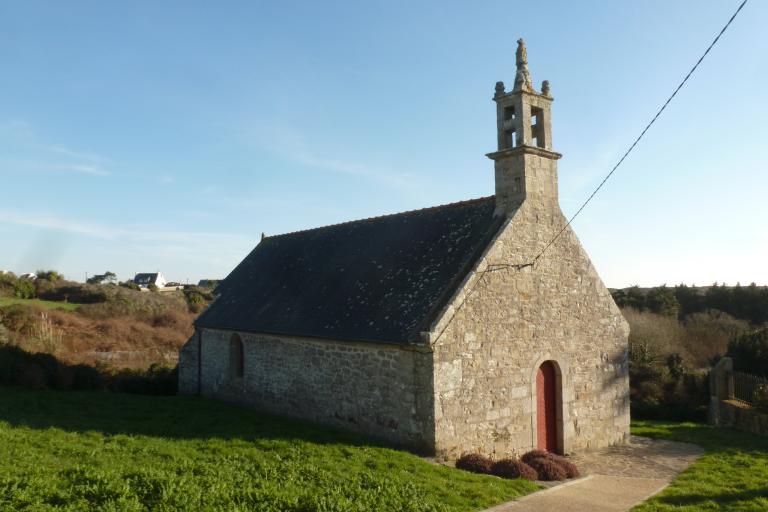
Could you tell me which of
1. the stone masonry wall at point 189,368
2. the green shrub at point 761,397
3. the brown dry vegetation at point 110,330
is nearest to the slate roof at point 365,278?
the stone masonry wall at point 189,368

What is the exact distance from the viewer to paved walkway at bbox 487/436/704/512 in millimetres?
9938

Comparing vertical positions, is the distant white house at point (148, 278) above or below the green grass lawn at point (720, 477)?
above

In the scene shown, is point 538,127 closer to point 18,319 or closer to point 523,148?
point 523,148

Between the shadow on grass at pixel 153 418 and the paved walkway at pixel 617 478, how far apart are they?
12.5 feet

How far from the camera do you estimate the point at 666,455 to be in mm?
14312

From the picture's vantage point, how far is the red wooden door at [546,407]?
13.9m

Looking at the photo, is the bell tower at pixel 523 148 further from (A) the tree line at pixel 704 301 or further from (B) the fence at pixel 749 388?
(A) the tree line at pixel 704 301

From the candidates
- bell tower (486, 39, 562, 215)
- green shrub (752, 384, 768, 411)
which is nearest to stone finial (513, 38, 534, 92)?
bell tower (486, 39, 562, 215)

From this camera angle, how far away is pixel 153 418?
1552 cm

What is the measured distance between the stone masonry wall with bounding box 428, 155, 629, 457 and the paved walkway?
0.84 metres

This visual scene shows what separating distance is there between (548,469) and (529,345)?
2948 millimetres

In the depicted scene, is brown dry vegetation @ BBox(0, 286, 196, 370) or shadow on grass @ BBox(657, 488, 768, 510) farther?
brown dry vegetation @ BBox(0, 286, 196, 370)

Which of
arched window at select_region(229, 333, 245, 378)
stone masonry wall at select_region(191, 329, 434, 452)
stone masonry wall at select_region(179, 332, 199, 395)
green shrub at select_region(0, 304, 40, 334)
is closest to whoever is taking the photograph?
stone masonry wall at select_region(191, 329, 434, 452)

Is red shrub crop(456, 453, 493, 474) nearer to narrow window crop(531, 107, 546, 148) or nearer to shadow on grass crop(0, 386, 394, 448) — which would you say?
shadow on grass crop(0, 386, 394, 448)
